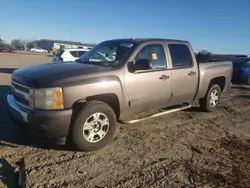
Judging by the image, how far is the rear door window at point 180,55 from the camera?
5680 mm

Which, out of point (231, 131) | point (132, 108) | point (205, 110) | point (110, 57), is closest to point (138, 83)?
point (132, 108)

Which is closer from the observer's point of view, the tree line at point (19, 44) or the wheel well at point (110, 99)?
the wheel well at point (110, 99)

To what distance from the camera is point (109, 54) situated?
530 centimetres

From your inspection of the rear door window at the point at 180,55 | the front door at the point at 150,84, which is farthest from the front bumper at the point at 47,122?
the rear door window at the point at 180,55

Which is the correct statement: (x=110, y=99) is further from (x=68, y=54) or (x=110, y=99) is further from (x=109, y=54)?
(x=68, y=54)

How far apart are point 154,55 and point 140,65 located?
0.70 meters

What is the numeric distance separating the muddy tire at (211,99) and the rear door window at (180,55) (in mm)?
1234

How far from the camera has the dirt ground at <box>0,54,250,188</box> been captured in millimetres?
3439

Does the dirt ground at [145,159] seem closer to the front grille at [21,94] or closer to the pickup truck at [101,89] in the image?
the pickup truck at [101,89]

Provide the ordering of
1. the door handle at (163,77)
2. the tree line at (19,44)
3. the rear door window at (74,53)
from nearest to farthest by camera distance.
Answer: the door handle at (163,77)
the rear door window at (74,53)
the tree line at (19,44)

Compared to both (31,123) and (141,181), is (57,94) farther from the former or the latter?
(141,181)

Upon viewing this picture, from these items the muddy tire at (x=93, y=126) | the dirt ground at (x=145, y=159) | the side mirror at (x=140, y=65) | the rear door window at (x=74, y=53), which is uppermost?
the rear door window at (x=74, y=53)

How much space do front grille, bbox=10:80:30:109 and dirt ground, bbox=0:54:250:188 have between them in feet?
2.49

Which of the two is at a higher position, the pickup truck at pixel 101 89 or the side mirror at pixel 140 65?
the side mirror at pixel 140 65
